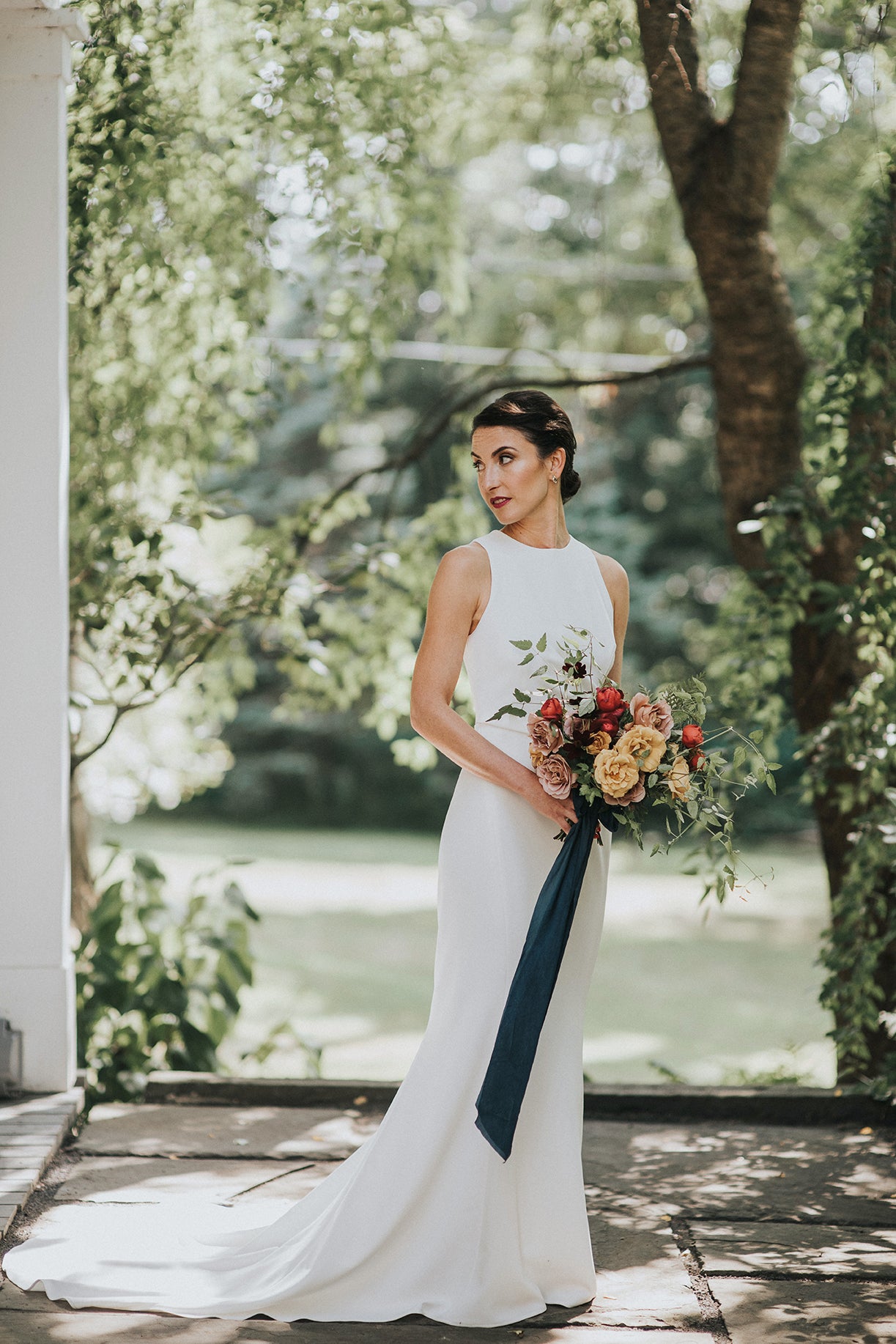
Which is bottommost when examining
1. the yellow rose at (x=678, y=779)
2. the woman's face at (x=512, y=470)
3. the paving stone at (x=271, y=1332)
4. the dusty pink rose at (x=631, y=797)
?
the paving stone at (x=271, y=1332)

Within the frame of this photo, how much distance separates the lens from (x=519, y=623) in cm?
312

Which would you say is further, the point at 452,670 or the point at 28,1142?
the point at 28,1142

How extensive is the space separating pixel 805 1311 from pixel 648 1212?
2.20ft

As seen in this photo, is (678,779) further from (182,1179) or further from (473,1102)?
(182,1179)

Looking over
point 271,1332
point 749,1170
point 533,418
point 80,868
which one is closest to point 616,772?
point 533,418

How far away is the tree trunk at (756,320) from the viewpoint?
4.91 meters

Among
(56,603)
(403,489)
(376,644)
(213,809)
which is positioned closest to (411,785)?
(213,809)

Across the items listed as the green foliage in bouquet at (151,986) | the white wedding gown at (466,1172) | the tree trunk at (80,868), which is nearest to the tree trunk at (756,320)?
the white wedding gown at (466,1172)

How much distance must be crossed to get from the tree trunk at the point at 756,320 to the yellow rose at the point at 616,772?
7.28ft

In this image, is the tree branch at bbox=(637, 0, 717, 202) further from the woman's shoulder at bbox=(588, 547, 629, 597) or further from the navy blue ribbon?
the navy blue ribbon

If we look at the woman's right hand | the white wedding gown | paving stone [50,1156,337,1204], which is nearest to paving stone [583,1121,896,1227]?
the white wedding gown

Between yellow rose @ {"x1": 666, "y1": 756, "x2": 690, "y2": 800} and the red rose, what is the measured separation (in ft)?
0.54

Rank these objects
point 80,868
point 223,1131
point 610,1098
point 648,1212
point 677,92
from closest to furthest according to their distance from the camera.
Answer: point 648,1212, point 223,1131, point 610,1098, point 677,92, point 80,868

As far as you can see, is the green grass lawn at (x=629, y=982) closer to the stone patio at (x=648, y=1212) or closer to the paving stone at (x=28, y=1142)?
the stone patio at (x=648, y=1212)
